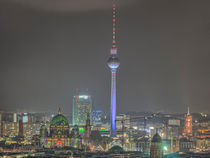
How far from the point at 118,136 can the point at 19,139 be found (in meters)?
16.2

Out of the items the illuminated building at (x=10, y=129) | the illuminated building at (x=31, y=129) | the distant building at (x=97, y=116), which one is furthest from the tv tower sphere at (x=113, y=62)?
the distant building at (x=97, y=116)

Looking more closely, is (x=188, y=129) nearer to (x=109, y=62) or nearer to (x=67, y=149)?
(x=109, y=62)

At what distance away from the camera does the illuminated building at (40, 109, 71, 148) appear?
205 ft

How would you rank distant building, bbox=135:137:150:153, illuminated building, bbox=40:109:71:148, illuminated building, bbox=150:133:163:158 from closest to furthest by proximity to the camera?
illuminated building, bbox=150:133:163:158, distant building, bbox=135:137:150:153, illuminated building, bbox=40:109:71:148

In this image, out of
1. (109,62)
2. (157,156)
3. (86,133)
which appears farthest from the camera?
(109,62)

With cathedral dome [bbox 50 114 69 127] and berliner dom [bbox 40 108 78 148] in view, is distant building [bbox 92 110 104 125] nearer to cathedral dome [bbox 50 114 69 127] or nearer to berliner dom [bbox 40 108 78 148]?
cathedral dome [bbox 50 114 69 127]

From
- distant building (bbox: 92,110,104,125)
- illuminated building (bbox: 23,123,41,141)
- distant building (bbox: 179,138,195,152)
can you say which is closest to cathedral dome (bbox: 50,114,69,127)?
distant building (bbox: 179,138,195,152)

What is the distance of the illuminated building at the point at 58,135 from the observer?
62.6m

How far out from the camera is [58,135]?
63.0 meters

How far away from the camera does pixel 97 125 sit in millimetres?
95688

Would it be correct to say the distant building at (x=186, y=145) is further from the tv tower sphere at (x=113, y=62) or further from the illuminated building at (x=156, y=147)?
the illuminated building at (x=156, y=147)

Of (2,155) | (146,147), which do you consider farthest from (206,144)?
(2,155)

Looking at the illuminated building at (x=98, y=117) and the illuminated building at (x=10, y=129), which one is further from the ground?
the illuminated building at (x=98, y=117)

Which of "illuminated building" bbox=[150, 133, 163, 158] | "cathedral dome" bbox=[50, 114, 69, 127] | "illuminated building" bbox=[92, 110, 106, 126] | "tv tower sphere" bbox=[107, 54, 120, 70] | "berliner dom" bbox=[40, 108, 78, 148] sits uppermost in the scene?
"tv tower sphere" bbox=[107, 54, 120, 70]
